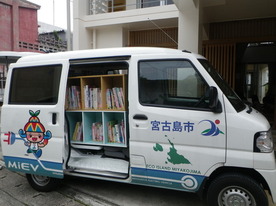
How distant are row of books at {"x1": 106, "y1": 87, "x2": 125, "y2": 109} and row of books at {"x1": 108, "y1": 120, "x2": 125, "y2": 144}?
0.98 ft

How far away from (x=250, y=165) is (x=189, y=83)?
115cm

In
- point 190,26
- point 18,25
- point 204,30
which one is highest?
point 18,25

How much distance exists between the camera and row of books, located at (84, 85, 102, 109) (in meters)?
3.58

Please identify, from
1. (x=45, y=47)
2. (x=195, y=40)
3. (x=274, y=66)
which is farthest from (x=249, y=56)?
(x=45, y=47)

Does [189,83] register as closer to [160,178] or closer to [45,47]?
[160,178]

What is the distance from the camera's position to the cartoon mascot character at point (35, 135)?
343cm

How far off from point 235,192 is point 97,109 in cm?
213

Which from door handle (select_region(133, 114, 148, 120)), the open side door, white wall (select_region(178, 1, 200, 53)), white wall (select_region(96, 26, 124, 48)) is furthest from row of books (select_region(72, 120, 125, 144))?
white wall (select_region(96, 26, 124, 48))

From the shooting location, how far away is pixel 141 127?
2990 mm

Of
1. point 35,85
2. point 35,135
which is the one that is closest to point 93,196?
point 35,135

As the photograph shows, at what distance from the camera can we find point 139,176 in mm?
3070

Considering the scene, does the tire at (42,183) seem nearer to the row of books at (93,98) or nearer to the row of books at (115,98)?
the row of books at (93,98)

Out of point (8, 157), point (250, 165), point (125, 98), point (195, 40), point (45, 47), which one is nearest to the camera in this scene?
Result: point (250, 165)

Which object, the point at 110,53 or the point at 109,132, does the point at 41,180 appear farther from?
the point at 110,53
